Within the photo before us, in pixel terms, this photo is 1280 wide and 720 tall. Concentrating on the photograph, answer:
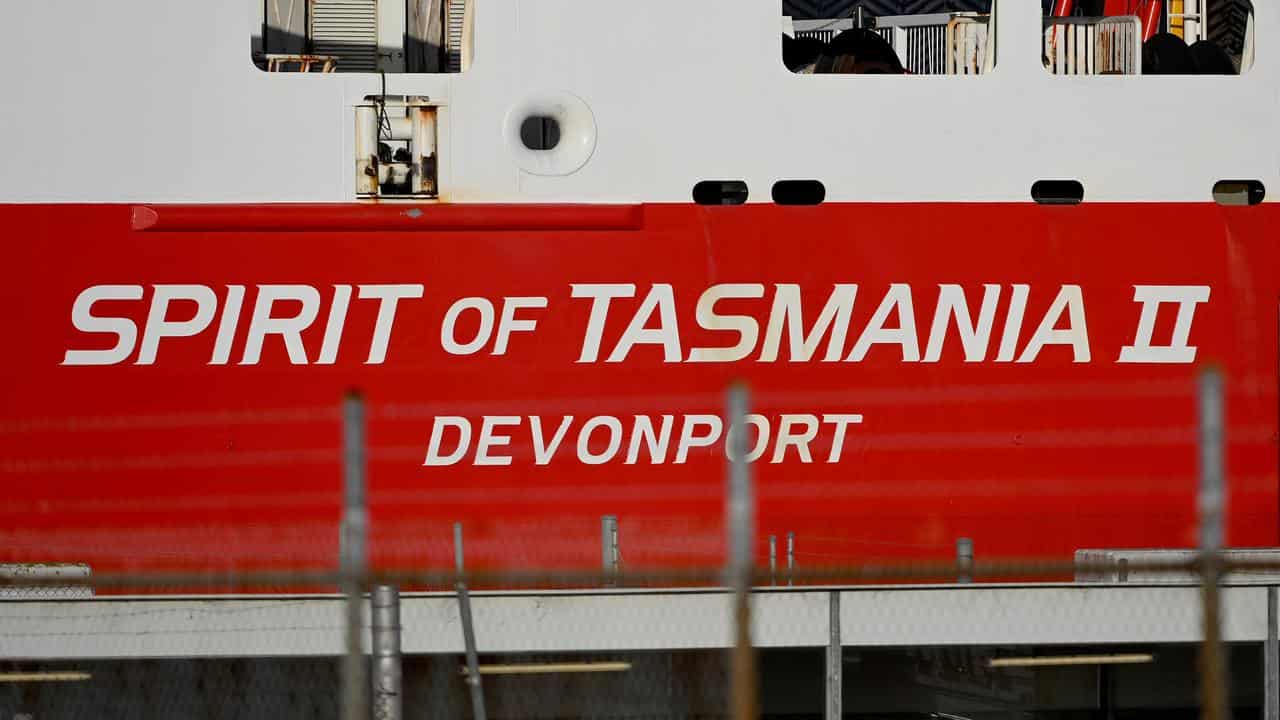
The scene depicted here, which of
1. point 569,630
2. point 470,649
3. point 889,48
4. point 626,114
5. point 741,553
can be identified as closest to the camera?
point 741,553

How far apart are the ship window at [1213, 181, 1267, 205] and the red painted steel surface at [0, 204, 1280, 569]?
9 centimetres

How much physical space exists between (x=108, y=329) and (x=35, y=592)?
108 centimetres

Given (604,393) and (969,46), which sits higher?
(969,46)

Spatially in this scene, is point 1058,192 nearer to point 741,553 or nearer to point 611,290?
point 611,290

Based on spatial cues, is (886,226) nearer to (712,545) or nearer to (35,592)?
(712,545)

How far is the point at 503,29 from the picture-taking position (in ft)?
21.4

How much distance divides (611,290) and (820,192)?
924 mm

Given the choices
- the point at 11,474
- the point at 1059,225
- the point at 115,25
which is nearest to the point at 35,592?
the point at 11,474

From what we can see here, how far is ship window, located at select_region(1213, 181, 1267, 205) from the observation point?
6.67m

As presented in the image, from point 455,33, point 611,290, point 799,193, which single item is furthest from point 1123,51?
point 455,33

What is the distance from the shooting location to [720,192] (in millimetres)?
6562

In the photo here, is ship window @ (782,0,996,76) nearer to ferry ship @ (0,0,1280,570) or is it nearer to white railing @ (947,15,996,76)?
white railing @ (947,15,996,76)

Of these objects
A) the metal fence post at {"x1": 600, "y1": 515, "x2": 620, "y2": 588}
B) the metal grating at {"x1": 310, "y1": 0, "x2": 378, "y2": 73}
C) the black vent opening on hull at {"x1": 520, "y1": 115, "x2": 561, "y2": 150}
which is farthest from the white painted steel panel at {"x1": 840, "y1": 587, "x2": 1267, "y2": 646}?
the metal grating at {"x1": 310, "y1": 0, "x2": 378, "y2": 73}

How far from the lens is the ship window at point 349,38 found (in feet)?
21.9
